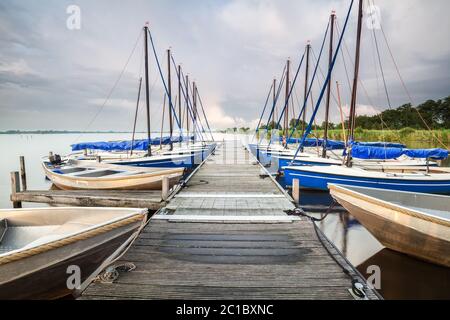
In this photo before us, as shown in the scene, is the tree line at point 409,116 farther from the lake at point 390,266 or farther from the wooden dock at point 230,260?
the wooden dock at point 230,260

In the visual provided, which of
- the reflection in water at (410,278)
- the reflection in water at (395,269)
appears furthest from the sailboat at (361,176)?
the reflection in water at (410,278)

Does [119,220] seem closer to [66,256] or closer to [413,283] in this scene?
[66,256]

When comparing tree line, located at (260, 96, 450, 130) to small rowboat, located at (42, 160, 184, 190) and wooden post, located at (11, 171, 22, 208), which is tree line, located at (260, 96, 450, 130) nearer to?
small rowboat, located at (42, 160, 184, 190)

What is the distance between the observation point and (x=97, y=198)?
9.75m

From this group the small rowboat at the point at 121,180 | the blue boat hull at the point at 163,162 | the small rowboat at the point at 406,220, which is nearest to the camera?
the small rowboat at the point at 406,220

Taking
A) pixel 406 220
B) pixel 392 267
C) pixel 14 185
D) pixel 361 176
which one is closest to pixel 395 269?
pixel 392 267

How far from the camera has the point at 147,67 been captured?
17.9m

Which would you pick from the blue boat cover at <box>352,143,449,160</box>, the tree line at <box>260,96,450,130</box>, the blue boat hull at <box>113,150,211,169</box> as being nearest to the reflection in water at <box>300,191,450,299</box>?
the blue boat cover at <box>352,143,449,160</box>

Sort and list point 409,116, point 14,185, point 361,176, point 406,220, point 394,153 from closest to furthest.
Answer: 1. point 406,220
2. point 14,185
3. point 361,176
4. point 394,153
5. point 409,116

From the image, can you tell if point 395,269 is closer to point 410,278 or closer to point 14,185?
point 410,278

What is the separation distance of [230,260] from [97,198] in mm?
7700

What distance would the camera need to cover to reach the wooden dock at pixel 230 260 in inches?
126

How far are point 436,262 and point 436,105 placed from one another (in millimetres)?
93908
